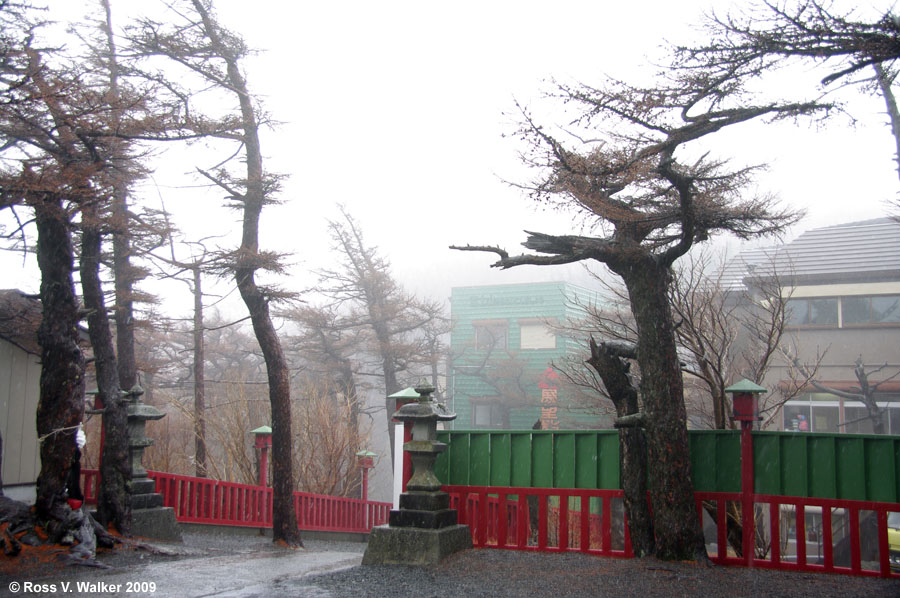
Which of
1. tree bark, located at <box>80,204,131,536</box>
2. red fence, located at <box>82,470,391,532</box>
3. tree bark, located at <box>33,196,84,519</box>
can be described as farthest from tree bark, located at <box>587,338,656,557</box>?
red fence, located at <box>82,470,391,532</box>

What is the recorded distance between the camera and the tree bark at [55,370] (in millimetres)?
7660

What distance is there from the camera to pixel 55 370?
7.73 metres

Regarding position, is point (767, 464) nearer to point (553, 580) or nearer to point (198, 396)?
point (553, 580)

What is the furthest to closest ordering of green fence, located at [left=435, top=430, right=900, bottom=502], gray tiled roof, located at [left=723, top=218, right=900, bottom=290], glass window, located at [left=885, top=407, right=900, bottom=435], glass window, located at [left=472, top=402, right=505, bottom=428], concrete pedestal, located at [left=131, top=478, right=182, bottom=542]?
glass window, located at [left=472, top=402, right=505, bottom=428], gray tiled roof, located at [left=723, top=218, right=900, bottom=290], glass window, located at [left=885, top=407, right=900, bottom=435], concrete pedestal, located at [left=131, top=478, right=182, bottom=542], green fence, located at [left=435, top=430, right=900, bottom=502]

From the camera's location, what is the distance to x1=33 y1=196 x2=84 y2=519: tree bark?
7660 mm

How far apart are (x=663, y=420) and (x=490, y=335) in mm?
28207

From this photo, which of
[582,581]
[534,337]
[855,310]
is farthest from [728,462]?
[534,337]

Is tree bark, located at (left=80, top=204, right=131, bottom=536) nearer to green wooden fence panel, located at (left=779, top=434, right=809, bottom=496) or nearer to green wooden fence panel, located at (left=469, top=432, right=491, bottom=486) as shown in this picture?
green wooden fence panel, located at (left=469, top=432, right=491, bottom=486)

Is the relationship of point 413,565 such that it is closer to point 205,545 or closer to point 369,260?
point 205,545

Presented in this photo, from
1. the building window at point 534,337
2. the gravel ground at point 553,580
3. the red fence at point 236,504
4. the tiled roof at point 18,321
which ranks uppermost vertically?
the building window at point 534,337

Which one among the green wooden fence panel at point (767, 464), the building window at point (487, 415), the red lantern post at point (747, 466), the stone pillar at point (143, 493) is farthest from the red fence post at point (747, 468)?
the building window at point (487, 415)

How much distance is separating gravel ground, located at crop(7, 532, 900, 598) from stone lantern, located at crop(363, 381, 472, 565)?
0.59 feet

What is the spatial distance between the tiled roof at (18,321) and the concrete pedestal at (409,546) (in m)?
7.74

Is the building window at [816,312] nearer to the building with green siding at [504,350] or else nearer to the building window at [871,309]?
the building window at [871,309]
